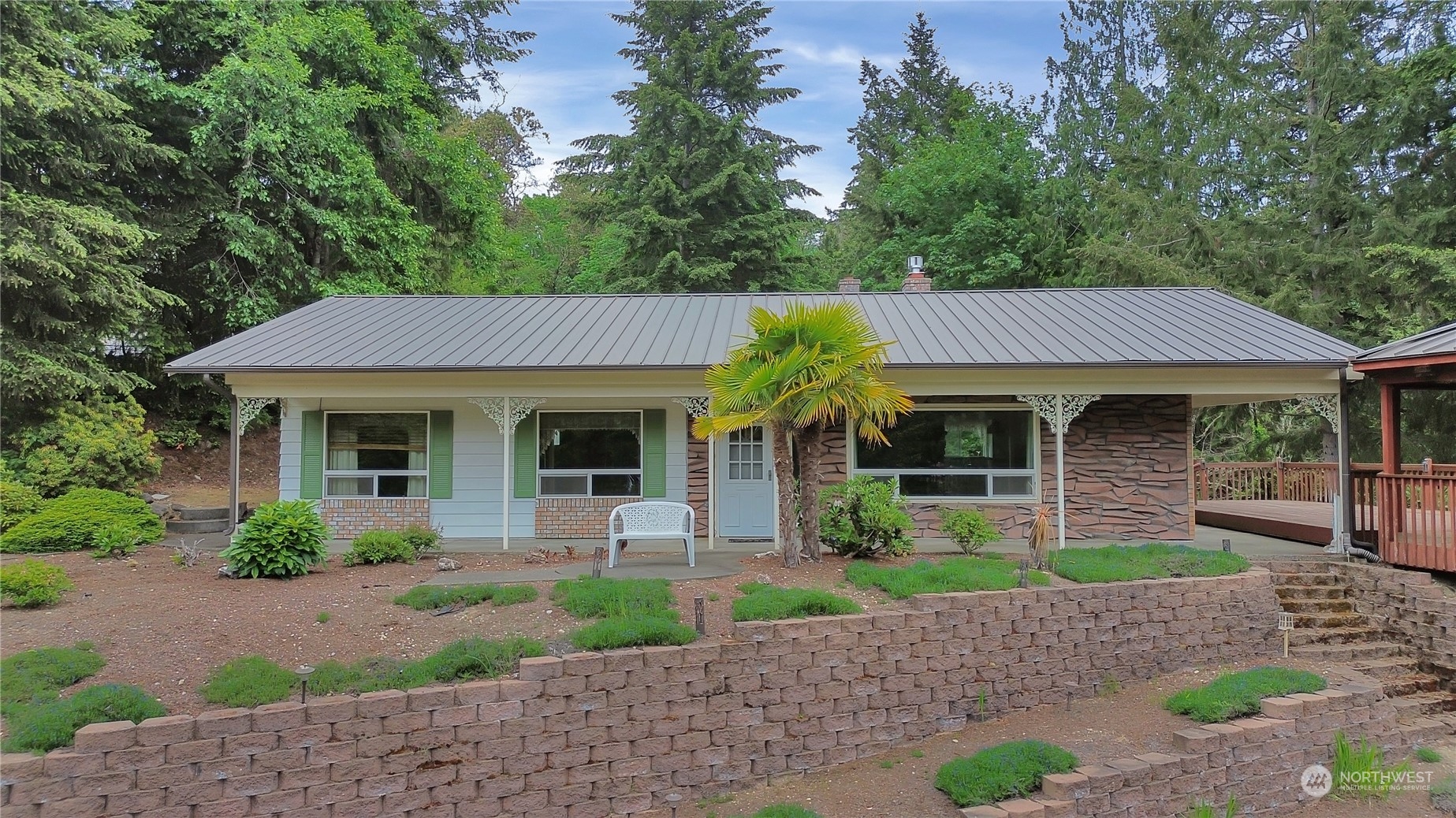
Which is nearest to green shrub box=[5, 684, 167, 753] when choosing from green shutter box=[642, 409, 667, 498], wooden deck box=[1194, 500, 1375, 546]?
green shutter box=[642, 409, 667, 498]

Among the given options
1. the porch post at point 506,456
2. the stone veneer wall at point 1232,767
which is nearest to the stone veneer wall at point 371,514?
the porch post at point 506,456

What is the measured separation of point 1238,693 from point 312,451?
37.0 ft

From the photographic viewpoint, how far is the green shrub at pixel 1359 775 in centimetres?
615

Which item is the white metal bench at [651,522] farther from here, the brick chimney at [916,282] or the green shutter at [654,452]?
the brick chimney at [916,282]

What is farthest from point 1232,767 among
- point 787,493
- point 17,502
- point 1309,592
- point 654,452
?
point 17,502

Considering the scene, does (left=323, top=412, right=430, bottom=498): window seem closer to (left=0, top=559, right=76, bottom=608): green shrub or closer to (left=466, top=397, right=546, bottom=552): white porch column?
(left=466, top=397, right=546, bottom=552): white porch column

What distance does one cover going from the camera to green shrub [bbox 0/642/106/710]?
468 cm

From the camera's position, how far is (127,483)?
12.8 m

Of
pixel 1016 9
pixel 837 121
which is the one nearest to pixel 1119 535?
pixel 1016 9

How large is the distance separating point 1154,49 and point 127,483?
2650cm

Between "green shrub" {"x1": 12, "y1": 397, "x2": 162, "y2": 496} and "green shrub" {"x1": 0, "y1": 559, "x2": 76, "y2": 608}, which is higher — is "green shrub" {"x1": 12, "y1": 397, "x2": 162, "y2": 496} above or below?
above

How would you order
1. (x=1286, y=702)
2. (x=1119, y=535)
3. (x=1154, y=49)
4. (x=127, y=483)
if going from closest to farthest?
(x=1286, y=702)
(x=1119, y=535)
(x=127, y=483)
(x=1154, y=49)

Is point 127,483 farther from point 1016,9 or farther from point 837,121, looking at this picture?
point 837,121

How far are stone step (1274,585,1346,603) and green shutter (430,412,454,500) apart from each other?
33.9 feet
